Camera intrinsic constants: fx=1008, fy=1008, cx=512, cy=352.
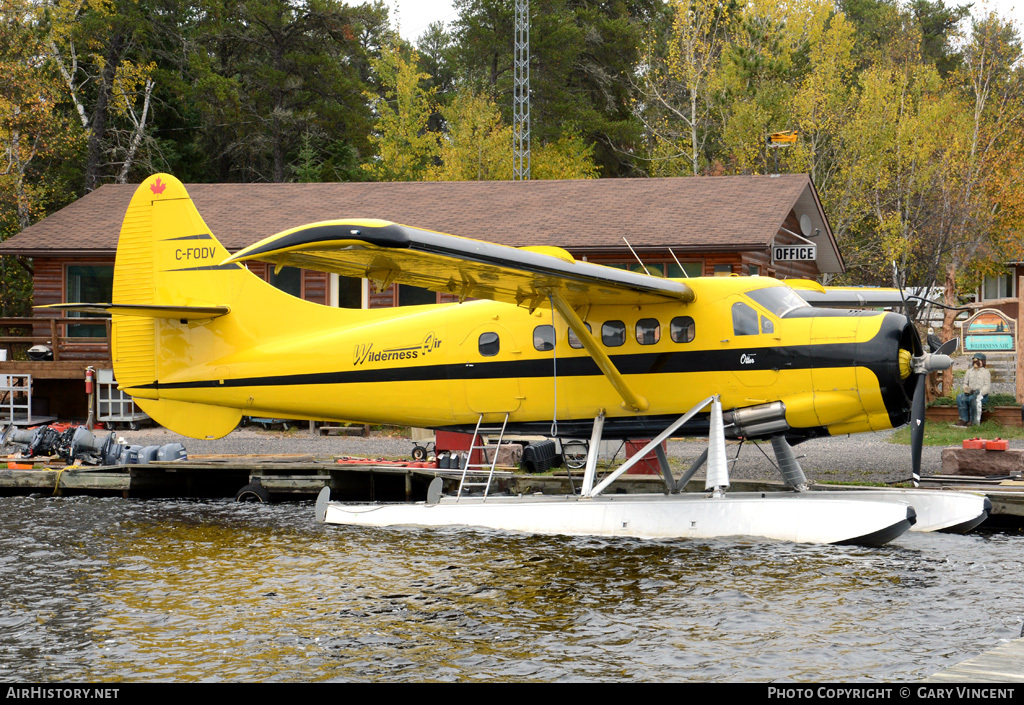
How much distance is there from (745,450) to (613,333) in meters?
7.57

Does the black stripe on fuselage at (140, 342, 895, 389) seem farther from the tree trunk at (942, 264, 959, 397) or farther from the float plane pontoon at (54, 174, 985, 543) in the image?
the tree trunk at (942, 264, 959, 397)

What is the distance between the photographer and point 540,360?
12.3 m

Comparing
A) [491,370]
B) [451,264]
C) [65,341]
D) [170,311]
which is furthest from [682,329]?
[65,341]

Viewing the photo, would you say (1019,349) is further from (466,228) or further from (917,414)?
(466,228)

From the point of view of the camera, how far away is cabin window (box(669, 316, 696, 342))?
11.7m

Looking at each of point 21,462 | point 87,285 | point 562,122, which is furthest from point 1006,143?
point 21,462


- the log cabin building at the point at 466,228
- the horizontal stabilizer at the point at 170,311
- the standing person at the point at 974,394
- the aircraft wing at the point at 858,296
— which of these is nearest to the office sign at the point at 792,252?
the log cabin building at the point at 466,228

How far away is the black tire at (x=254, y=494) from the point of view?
1534 centimetres

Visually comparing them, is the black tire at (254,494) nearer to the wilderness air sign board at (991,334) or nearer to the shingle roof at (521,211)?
the shingle roof at (521,211)

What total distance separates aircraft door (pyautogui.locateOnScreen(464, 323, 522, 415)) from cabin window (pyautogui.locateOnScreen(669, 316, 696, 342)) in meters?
1.94

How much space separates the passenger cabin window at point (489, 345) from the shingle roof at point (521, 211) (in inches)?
421

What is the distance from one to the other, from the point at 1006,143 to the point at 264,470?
112 ft

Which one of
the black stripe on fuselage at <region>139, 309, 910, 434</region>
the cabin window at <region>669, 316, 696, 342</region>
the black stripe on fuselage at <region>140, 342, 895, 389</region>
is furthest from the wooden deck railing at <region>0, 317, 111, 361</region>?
the cabin window at <region>669, 316, 696, 342</region>

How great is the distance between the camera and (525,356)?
488 inches
